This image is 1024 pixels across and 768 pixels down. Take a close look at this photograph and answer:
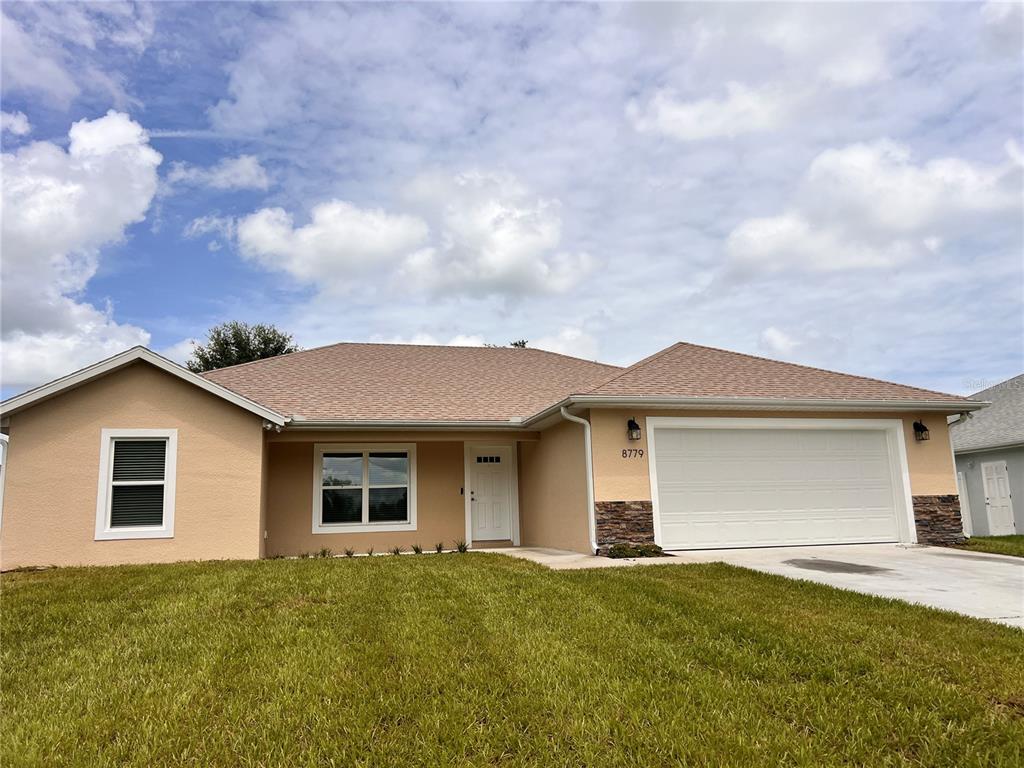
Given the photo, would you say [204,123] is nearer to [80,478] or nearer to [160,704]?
[80,478]

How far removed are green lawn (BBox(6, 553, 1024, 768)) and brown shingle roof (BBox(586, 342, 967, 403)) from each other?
527 centimetres

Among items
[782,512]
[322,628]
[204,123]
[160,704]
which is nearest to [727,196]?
[782,512]

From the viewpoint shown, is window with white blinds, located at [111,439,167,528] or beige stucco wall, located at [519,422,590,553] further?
beige stucco wall, located at [519,422,590,553]

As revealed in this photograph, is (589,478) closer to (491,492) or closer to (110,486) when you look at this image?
(491,492)

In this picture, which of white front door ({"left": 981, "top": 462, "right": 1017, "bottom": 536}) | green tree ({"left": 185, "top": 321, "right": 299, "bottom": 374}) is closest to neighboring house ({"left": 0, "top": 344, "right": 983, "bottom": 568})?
white front door ({"left": 981, "top": 462, "right": 1017, "bottom": 536})

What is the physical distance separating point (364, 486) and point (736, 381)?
778cm

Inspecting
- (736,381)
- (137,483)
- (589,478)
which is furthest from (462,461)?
(137,483)

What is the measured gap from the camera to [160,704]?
3.63m

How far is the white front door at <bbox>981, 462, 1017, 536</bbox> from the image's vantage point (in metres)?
16.4

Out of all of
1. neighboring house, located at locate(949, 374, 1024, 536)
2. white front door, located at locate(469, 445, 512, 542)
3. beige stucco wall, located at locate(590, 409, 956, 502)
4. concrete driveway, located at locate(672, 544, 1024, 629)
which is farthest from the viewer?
neighboring house, located at locate(949, 374, 1024, 536)

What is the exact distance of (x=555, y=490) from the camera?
12508mm

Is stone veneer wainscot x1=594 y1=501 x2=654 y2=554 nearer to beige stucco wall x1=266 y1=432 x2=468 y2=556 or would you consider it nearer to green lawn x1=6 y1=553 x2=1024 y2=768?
beige stucco wall x1=266 y1=432 x2=468 y2=556

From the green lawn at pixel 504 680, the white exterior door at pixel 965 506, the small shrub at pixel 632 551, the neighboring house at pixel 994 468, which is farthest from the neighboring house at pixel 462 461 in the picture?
the white exterior door at pixel 965 506

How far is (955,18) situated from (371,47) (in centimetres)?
885
